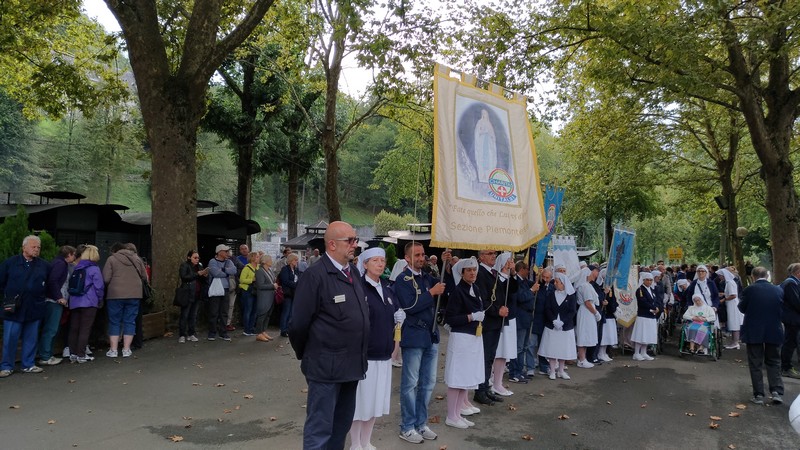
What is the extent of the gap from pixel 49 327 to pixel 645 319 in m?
11.6

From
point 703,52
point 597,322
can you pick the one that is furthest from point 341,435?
point 703,52

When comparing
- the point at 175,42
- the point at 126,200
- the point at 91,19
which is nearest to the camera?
the point at 175,42

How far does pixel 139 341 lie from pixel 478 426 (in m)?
6.99

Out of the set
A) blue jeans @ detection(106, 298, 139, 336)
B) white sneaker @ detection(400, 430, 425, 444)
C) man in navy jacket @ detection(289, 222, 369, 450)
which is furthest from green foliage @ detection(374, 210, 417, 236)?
man in navy jacket @ detection(289, 222, 369, 450)

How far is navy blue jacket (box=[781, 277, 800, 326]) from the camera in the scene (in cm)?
957

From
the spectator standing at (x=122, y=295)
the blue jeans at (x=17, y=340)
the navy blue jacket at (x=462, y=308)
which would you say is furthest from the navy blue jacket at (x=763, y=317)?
the blue jeans at (x=17, y=340)

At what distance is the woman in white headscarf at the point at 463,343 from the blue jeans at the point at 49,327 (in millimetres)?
6357

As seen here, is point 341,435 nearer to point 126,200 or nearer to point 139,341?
point 139,341

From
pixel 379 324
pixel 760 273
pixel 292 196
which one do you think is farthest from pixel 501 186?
pixel 292 196

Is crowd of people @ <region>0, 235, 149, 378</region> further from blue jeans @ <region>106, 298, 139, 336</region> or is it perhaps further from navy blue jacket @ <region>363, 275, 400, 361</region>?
navy blue jacket @ <region>363, 275, 400, 361</region>

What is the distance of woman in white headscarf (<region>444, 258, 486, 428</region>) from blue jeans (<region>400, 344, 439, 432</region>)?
40 centimetres

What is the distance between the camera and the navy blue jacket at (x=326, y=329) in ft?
13.9

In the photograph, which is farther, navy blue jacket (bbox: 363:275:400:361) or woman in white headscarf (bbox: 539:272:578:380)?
woman in white headscarf (bbox: 539:272:578:380)

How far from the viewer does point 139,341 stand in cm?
1071
